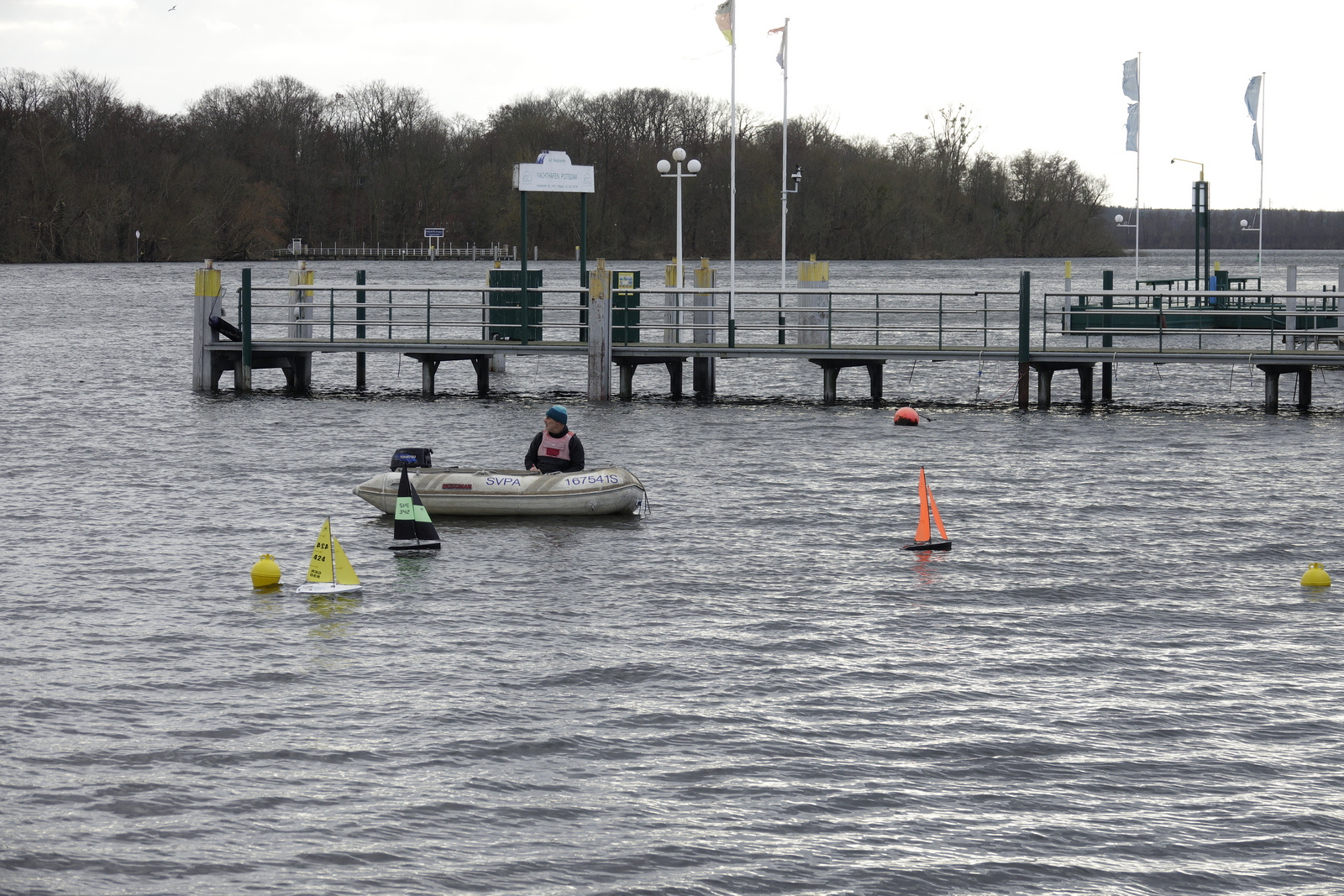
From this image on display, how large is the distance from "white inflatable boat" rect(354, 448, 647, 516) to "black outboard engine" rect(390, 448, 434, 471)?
0.04m

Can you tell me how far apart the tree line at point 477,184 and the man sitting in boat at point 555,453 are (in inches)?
4648

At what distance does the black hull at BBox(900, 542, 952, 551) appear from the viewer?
728 inches

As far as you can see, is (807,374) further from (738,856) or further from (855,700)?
(738,856)

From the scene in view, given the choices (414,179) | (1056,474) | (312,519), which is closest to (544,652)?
(312,519)

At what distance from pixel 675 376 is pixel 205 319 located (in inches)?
399

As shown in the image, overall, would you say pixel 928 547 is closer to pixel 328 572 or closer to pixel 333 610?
pixel 328 572

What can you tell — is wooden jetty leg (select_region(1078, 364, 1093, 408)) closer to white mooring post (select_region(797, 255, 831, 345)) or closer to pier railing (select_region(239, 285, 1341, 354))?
pier railing (select_region(239, 285, 1341, 354))

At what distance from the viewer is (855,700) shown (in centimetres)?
1249

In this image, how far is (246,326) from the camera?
113 ft

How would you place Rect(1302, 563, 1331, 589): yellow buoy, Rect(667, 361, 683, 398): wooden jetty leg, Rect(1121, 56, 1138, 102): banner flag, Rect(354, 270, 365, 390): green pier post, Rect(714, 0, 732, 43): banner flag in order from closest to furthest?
Rect(1302, 563, 1331, 589): yellow buoy < Rect(667, 361, 683, 398): wooden jetty leg < Rect(354, 270, 365, 390): green pier post < Rect(714, 0, 732, 43): banner flag < Rect(1121, 56, 1138, 102): banner flag

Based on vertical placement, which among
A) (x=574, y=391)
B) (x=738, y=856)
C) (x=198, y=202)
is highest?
(x=198, y=202)

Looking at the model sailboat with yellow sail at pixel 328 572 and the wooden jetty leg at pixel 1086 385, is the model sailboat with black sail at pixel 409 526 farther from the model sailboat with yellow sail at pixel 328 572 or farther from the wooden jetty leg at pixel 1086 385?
the wooden jetty leg at pixel 1086 385

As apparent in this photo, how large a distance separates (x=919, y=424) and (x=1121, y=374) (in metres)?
17.4

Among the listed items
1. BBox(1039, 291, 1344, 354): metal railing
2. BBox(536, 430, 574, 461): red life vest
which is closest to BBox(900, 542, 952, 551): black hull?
BBox(536, 430, 574, 461): red life vest
